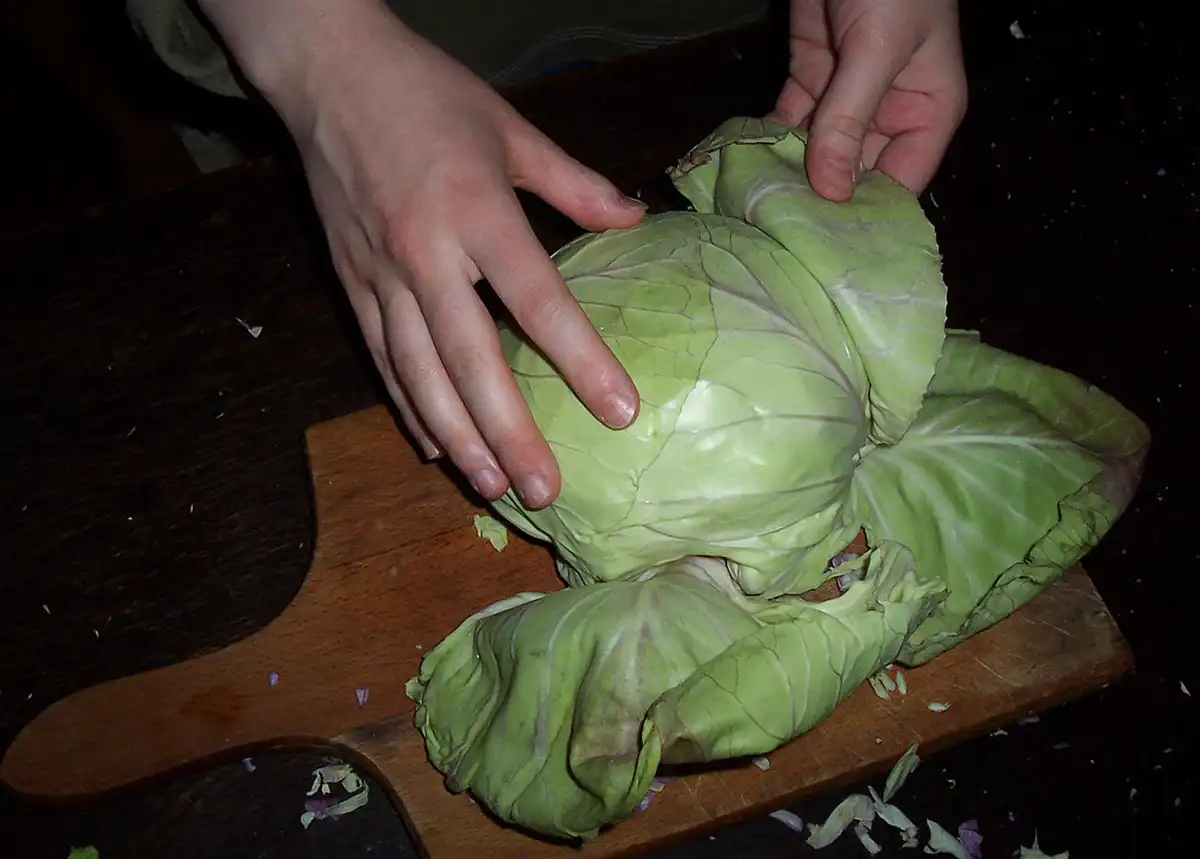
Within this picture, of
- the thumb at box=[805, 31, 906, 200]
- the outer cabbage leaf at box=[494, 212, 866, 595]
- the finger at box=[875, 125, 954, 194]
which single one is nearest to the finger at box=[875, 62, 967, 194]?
the finger at box=[875, 125, 954, 194]

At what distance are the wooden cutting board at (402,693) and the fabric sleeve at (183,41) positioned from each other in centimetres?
82

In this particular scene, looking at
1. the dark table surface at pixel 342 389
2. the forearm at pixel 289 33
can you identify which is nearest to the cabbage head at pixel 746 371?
the forearm at pixel 289 33

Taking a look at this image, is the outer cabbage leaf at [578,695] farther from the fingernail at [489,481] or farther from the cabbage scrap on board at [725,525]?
the fingernail at [489,481]

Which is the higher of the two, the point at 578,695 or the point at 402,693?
the point at 578,695

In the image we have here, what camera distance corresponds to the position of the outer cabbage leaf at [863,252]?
1.27 m

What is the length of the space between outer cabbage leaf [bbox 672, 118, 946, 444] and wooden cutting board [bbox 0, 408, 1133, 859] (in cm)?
45

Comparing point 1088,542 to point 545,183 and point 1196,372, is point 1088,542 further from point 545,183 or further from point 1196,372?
point 545,183

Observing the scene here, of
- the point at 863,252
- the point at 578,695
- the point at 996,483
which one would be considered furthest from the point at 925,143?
the point at 578,695

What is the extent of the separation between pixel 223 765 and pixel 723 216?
3.63ft

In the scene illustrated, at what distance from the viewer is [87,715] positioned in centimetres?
149

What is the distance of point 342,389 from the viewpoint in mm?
1854

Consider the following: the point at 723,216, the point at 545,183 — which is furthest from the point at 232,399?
the point at 723,216

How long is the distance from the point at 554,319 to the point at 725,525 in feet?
1.08

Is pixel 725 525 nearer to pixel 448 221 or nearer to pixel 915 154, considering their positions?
pixel 448 221
